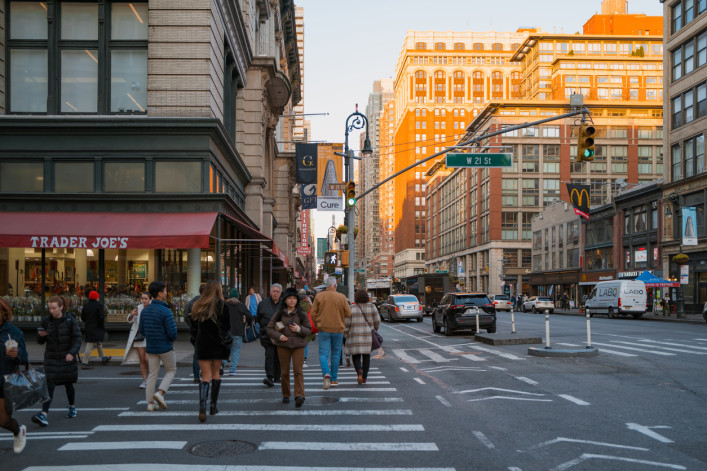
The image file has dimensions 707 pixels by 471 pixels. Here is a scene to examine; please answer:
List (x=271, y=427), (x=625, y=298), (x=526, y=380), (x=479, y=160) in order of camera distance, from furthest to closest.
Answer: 1. (x=625, y=298)
2. (x=479, y=160)
3. (x=526, y=380)
4. (x=271, y=427)

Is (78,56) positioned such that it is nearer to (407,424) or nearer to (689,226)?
(407,424)

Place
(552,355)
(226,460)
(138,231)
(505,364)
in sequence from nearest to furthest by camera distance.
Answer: (226,460) → (505,364) → (552,355) → (138,231)

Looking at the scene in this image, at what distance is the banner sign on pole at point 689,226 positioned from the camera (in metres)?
42.7

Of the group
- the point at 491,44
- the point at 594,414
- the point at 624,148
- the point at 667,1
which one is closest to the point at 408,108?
the point at 491,44

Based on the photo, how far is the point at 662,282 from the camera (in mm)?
44344

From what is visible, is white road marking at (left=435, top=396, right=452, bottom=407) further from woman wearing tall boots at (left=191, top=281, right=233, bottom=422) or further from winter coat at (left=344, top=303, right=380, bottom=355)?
woman wearing tall boots at (left=191, top=281, right=233, bottom=422)

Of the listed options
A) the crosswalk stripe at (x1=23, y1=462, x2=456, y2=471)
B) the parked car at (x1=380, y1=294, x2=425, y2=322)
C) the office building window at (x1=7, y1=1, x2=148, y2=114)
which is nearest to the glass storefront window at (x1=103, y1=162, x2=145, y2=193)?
the office building window at (x1=7, y1=1, x2=148, y2=114)

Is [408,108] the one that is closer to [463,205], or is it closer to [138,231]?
[463,205]

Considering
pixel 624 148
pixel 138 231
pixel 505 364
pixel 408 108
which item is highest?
pixel 408 108

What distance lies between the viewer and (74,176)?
68.3 ft

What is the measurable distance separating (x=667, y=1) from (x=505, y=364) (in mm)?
46636

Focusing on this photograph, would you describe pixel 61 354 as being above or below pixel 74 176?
below

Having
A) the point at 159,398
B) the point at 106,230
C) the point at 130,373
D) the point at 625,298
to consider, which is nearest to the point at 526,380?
the point at 159,398

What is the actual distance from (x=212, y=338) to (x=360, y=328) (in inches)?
167
